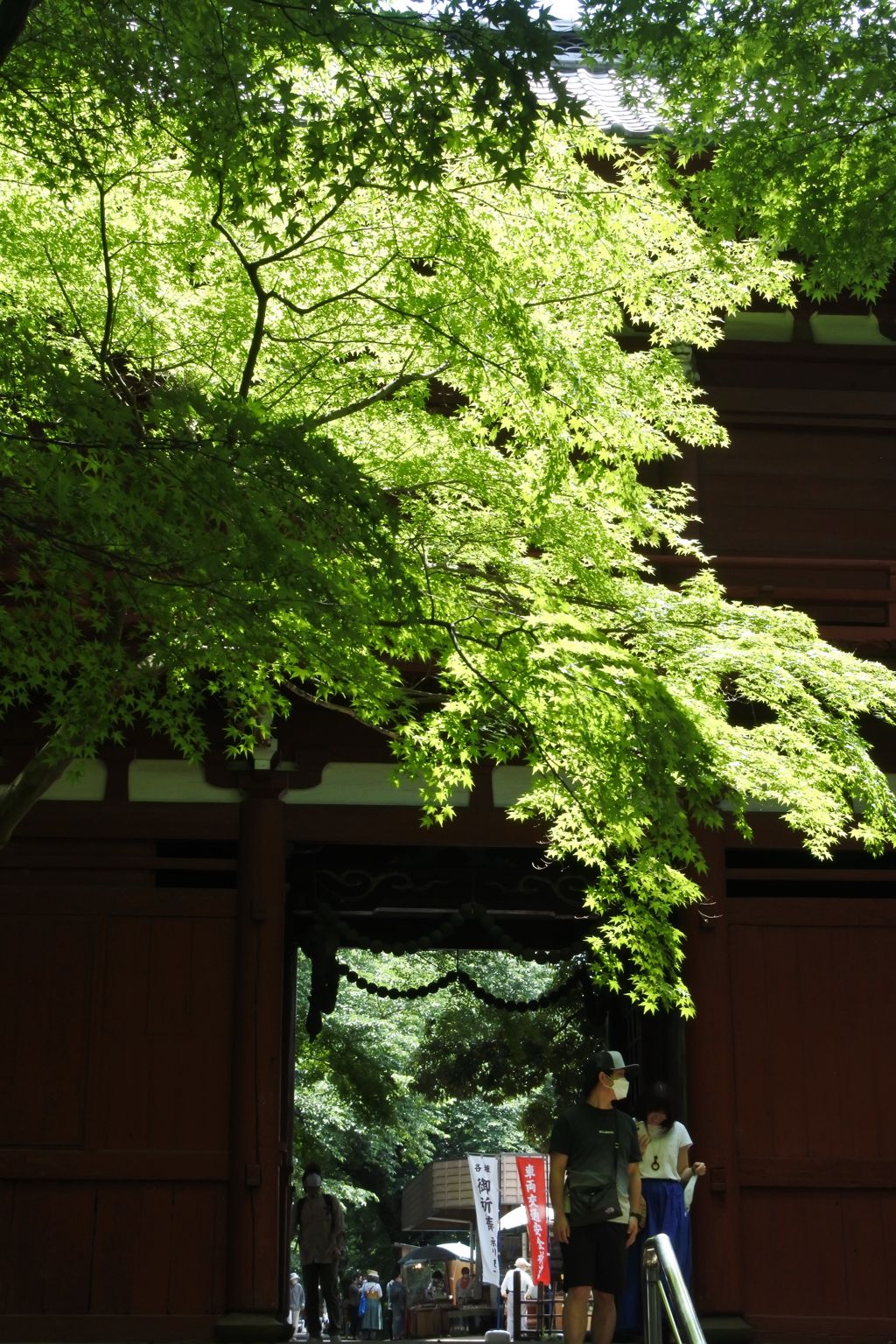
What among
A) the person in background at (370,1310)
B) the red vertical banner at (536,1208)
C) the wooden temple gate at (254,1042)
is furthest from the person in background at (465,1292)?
the wooden temple gate at (254,1042)

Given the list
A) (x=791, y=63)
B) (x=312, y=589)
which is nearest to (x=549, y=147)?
(x=791, y=63)

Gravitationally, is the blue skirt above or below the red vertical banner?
above

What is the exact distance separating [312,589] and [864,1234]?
21.3ft

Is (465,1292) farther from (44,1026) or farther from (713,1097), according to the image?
(44,1026)

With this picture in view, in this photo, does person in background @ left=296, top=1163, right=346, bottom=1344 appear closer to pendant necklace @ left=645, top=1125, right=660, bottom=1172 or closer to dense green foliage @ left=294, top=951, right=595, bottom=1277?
pendant necklace @ left=645, top=1125, right=660, bottom=1172

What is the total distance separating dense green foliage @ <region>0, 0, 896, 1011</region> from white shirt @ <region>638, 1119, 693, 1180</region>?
112 cm

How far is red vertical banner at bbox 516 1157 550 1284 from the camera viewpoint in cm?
1511

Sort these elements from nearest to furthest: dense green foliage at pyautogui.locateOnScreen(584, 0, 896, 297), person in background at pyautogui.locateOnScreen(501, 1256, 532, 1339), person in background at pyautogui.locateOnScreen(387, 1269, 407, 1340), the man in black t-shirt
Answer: dense green foliage at pyautogui.locateOnScreen(584, 0, 896, 297)
the man in black t-shirt
person in background at pyautogui.locateOnScreen(501, 1256, 532, 1339)
person in background at pyautogui.locateOnScreen(387, 1269, 407, 1340)

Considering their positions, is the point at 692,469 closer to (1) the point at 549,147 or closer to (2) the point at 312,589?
(1) the point at 549,147

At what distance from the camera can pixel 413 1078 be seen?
22.1m

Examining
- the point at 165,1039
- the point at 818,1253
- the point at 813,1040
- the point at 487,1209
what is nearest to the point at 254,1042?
the point at 165,1039

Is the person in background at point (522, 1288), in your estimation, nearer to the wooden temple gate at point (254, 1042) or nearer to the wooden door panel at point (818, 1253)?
the wooden temple gate at point (254, 1042)

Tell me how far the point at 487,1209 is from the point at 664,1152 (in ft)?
29.8

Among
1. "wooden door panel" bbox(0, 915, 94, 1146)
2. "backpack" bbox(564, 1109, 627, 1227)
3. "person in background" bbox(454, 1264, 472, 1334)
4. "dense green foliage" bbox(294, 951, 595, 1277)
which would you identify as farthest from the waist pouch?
"person in background" bbox(454, 1264, 472, 1334)
